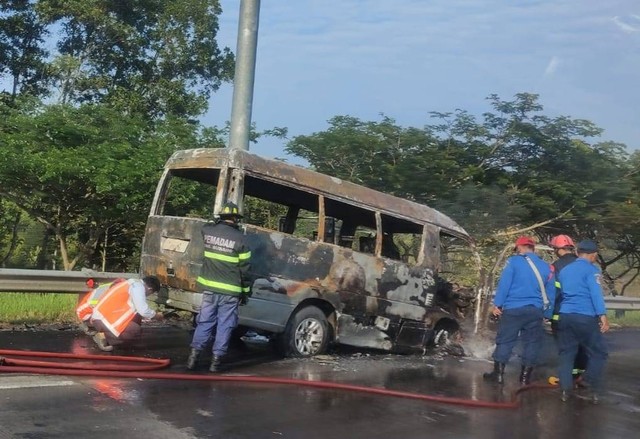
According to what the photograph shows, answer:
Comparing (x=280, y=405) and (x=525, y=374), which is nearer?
(x=280, y=405)

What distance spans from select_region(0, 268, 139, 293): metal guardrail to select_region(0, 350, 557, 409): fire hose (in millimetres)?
2189

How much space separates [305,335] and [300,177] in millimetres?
1864

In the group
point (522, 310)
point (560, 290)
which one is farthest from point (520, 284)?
point (560, 290)

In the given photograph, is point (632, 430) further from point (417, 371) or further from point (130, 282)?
point (130, 282)

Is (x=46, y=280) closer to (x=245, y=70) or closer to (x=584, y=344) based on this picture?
(x=245, y=70)

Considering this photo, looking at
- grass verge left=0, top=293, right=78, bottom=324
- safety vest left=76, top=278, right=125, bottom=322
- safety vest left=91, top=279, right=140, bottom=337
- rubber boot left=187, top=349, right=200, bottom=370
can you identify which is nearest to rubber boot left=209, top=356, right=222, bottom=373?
rubber boot left=187, top=349, right=200, bottom=370

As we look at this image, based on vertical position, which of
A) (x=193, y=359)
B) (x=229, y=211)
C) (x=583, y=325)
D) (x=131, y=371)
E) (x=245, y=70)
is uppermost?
(x=245, y=70)

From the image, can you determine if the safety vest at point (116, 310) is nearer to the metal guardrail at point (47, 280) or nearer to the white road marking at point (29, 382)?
the white road marking at point (29, 382)

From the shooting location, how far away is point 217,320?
7.09 meters

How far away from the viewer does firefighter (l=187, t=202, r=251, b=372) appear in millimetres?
7000

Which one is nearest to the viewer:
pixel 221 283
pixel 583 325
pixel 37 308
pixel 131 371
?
pixel 131 371

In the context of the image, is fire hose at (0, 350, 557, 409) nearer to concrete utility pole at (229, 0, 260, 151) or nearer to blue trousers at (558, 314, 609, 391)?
blue trousers at (558, 314, 609, 391)

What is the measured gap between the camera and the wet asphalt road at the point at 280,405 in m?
5.10

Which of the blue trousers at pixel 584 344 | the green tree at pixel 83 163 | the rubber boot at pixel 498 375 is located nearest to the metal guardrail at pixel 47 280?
the green tree at pixel 83 163
